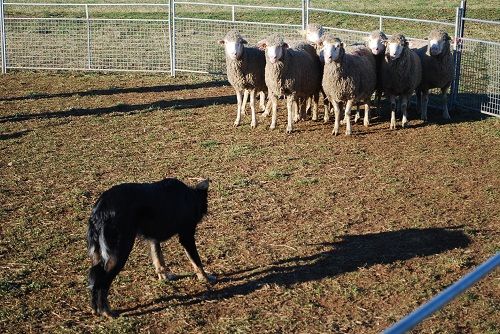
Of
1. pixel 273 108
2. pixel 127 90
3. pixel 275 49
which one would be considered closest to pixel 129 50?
pixel 127 90

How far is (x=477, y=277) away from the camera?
9.67 ft

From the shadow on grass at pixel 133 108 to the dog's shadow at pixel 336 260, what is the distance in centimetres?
741

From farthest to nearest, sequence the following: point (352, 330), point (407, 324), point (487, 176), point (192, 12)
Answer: point (192, 12) → point (487, 176) → point (352, 330) → point (407, 324)

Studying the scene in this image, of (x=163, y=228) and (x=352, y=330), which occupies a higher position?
(x=163, y=228)

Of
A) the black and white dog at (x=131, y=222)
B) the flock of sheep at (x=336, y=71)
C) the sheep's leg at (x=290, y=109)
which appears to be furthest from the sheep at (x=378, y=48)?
the black and white dog at (x=131, y=222)

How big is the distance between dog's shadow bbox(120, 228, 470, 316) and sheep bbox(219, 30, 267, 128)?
5389 mm

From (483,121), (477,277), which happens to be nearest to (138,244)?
(477,277)

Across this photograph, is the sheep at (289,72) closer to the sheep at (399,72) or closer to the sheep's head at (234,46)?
the sheep's head at (234,46)

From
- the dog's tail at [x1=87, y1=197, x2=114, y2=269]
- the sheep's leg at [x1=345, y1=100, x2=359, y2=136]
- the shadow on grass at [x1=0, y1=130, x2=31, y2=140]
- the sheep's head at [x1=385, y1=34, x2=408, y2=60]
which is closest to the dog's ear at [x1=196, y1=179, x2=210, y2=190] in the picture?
the dog's tail at [x1=87, y1=197, x2=114, y2=269]

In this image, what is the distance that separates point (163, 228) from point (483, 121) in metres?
8.43

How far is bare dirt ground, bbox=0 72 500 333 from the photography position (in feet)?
19.8

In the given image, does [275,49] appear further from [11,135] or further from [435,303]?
[435,303]

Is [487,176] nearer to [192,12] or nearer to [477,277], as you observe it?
[477,277]

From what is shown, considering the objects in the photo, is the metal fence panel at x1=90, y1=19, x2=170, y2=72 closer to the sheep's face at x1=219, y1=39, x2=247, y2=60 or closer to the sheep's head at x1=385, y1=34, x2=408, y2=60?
the sheep's face at x1=219, y1=39, x2=247, y2=60
